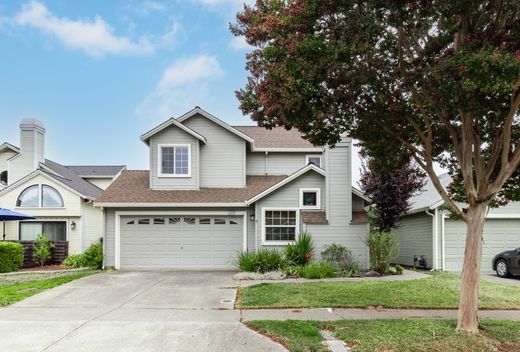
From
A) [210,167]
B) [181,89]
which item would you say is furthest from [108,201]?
[181,89]

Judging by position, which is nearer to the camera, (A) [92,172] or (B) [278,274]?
(B) [278,274]

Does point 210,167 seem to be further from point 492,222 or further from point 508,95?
point 508,95

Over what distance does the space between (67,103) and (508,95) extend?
17.7 metres

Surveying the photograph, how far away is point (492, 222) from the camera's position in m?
17.6

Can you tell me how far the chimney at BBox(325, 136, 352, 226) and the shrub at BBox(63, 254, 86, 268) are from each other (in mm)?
10566

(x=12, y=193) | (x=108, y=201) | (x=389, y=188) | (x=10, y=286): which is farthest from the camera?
(x=12, y=193)

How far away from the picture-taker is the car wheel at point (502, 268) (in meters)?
15.6

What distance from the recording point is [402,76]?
785 centimetres

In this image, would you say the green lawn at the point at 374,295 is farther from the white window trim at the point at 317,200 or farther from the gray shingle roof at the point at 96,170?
the gray shingle roof at the point at 96,170

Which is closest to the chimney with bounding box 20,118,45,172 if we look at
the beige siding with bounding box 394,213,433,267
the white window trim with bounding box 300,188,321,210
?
the white window trim with bounding box 300,188,321,210

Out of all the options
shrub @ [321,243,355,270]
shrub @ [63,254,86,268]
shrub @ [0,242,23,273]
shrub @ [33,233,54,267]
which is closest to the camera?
shrub @ [321,243,355,270]

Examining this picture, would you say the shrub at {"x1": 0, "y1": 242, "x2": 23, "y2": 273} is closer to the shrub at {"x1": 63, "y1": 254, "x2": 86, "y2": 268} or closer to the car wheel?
the shrub at {"x1": 63, "y1": 254, "x2": 86, "y2": 268}

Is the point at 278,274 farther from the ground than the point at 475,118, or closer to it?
closer to it

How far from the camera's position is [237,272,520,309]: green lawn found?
989 cm
